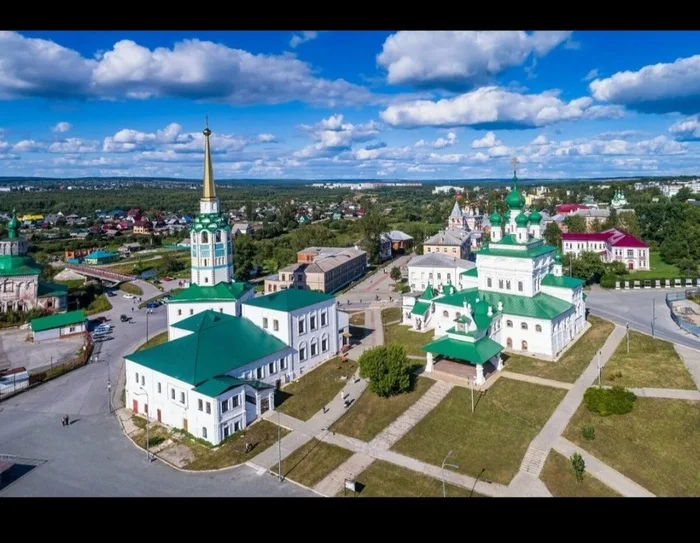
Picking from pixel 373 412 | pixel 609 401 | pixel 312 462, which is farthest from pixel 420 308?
pixel 312 462

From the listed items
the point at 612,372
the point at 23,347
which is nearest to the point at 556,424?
the point at 612,372

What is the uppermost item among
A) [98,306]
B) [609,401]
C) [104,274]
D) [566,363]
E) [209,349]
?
[104,274]

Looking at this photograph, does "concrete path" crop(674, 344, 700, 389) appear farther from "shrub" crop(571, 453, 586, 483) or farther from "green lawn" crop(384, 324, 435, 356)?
"green lawn" crop(384, 324, 435, 356)

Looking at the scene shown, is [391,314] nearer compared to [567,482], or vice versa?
[567,482]

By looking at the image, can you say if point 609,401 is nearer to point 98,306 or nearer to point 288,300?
point 288,300

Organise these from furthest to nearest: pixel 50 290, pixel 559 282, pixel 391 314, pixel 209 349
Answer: pixel 50 290
pixel 391 314
pixel 559 282
pixel 209 349

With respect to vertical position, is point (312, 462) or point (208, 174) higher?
point (208, 174)

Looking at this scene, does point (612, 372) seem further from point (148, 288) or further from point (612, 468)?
point (148, 288)

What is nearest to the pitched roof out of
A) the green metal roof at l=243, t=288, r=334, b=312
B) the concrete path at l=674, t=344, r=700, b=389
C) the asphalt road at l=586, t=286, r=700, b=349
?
the concrete path at l=674, t=344, r=700, b=389
